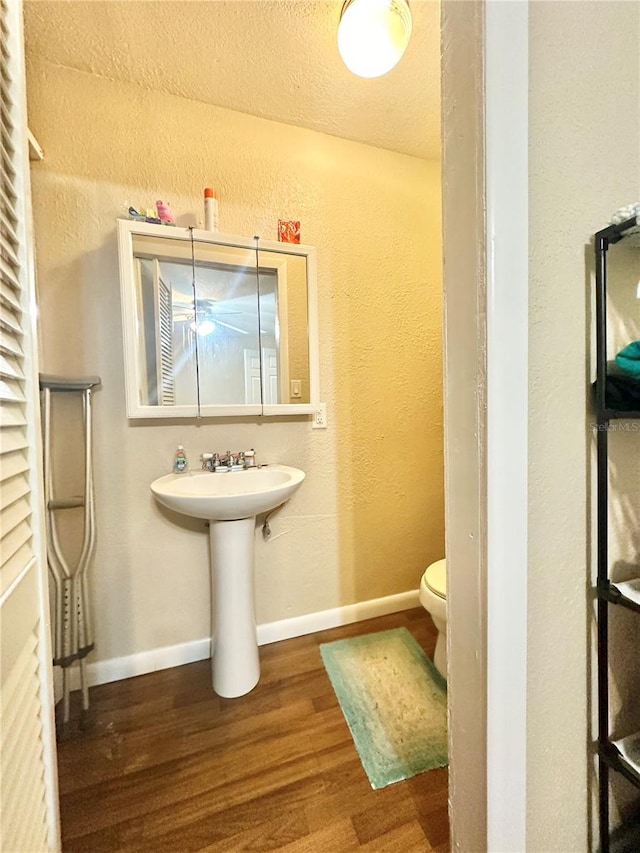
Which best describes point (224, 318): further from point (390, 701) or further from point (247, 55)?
point (390, 701)

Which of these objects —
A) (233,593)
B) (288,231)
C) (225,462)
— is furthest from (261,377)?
(233,593)

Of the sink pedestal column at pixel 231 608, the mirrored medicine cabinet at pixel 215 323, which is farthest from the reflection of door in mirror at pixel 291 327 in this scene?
the sink pedestal column at pixel 231 608

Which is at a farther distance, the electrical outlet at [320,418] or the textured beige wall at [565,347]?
the electrical outlet at [320,418]

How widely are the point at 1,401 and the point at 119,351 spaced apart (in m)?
0.83

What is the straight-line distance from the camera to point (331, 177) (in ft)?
5.26

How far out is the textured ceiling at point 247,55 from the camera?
1.09 m

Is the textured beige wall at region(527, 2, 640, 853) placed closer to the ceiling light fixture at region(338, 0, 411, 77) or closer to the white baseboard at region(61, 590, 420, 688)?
the ceiling light fixture at region(338, 0, 411, 77)

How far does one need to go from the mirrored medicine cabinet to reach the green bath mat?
3.58 feet

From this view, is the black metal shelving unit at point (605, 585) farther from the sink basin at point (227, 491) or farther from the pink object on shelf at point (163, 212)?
the pink object on shelf at point (163, 212)

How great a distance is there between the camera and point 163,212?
51.5 inches

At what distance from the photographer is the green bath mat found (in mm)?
1022

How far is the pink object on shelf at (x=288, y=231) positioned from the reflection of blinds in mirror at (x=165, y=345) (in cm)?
55

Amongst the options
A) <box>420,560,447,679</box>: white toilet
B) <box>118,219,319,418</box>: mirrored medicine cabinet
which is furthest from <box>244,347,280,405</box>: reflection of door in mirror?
<box>420,560,447,679</box>: white toilet

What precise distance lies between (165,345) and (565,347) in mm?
1337
